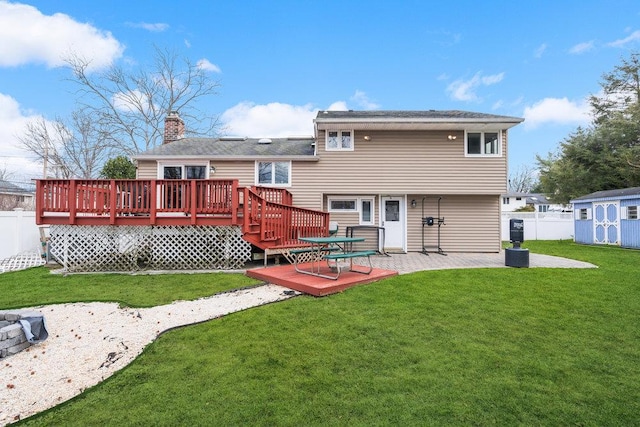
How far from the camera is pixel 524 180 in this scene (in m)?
48.4

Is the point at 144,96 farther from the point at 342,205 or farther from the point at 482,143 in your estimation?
the point at 482,143

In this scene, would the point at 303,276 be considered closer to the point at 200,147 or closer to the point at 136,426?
the point at 136,426

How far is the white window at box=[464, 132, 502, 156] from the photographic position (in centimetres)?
1079

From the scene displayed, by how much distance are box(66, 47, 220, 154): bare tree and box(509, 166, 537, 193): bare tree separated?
1898 inches

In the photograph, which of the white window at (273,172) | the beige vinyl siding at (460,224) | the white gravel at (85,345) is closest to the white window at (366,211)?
the beige vinyl siding at (460,224)

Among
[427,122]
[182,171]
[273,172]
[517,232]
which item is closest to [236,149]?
[273,172]

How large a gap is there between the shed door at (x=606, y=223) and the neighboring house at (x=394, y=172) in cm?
732

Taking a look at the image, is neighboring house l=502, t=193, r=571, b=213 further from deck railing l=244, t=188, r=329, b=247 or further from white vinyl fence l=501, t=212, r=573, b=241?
deck railing l=244, t=188, r=329, b=247

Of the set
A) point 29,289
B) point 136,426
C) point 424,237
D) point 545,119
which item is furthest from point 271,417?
point 545,119

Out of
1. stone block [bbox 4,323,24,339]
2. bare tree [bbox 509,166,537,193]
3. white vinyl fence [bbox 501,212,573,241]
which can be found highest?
bare tree [bbox 509,166,537,193]

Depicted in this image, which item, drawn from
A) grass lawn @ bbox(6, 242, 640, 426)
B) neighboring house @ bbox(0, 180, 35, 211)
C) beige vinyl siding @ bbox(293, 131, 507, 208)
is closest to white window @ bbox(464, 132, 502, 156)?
beige vinyl siding @ bbox(293, 131, 507, 208)

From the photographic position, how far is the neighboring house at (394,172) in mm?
10742

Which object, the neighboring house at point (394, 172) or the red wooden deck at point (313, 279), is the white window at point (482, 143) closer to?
the neighboring house at point (394, 172)

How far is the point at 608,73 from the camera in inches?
882
